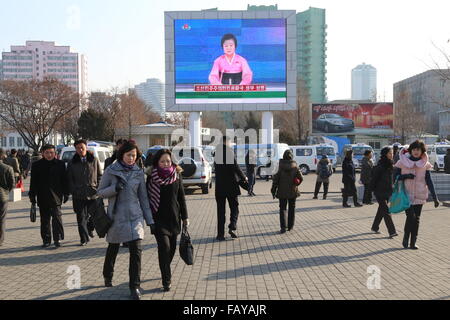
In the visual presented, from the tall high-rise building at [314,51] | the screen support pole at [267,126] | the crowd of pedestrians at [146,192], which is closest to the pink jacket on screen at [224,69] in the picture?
the screen support pole at [267,126]

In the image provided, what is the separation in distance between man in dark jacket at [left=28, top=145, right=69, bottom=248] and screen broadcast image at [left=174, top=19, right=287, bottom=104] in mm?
27700

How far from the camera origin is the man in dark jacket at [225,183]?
902 cm

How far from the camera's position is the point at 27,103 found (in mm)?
43906

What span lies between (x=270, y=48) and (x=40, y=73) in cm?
13272

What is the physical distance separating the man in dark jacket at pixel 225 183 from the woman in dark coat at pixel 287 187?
1090 millimetres

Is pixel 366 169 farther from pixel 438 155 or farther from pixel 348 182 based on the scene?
pixel 438 155

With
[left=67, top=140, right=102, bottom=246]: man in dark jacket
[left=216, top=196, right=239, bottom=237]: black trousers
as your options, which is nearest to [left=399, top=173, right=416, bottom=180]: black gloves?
[left=216, top=196, right=239, bottom=237]: black trousers

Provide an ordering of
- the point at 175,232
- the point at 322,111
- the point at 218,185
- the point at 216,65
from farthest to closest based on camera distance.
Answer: the point at 322,111 < the point at 216,65 < the point at 218,185 < the point at 175,232

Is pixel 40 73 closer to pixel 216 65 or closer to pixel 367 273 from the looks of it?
pixel 216 65

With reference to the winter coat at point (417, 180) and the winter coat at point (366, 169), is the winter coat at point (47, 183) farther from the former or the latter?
the winter coat at point (366, 169)

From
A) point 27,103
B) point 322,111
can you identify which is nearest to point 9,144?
point 27,103

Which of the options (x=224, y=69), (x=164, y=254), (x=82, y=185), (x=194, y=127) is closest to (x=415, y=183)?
(x=164, y=254)

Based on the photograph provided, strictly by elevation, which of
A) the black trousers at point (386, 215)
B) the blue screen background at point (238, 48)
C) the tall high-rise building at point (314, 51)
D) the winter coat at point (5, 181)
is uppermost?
the tall high-rise building at point (314, 51)

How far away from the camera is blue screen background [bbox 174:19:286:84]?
3562 cm
